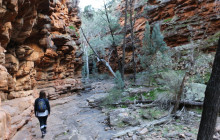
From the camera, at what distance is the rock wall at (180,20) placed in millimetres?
14320

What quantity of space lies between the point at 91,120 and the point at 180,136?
14.4ft

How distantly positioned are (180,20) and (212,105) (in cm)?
1835

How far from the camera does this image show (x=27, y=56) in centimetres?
667

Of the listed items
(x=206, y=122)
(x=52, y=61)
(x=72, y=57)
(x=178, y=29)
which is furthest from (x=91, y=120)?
(x=178, y=29)

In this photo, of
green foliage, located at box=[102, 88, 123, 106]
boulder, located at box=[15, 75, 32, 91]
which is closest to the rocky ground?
boulder, located at box=[15, 75, 32, 91]

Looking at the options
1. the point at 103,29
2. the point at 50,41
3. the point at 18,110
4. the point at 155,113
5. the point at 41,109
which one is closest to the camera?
the point at 41,109

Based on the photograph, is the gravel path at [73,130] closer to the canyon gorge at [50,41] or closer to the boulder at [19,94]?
the canyon gorge at [50,41]

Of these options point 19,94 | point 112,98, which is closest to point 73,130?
point 19,94

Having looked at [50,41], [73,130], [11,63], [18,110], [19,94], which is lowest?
[73,130]

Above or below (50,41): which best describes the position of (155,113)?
below

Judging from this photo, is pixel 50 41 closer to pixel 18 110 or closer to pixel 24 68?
pixel 24 68

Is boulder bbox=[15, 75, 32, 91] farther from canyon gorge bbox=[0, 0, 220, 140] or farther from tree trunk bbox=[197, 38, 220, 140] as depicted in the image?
tree trunk bbox=[197, 38, 220, 140]

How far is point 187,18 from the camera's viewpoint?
673 inches

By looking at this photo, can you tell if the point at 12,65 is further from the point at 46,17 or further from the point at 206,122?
the point at 206,122
